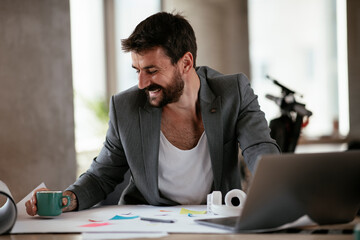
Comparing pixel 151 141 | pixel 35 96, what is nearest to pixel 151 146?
pixel 151 141

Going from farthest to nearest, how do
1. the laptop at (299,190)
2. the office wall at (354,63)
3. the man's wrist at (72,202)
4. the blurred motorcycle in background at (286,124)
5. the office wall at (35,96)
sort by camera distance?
the office wall at (354,63) → the blurred motorcycle in background at (286,124) → the office wall at (35,96) → the man's wrist at (72,202) → the laptop at (299,190)

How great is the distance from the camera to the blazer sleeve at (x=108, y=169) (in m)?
2.24

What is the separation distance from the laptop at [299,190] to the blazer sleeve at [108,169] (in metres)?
0.72

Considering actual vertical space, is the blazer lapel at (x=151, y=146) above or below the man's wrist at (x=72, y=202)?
above

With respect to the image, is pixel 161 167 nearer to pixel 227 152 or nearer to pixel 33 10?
pixel 227 152

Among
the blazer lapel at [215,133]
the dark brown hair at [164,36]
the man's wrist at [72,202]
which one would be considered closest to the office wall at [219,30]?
the dark brown hair at [164,36]

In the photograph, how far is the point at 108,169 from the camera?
2342mm

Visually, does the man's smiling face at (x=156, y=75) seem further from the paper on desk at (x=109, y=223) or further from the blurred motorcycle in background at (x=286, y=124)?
the blurred motorcycle in background at (x=286, y=124)

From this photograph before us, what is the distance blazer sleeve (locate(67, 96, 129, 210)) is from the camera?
2240 millimetres

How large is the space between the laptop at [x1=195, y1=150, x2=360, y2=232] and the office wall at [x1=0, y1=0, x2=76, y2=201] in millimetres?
1984

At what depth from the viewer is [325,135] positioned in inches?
295

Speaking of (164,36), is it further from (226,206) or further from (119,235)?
(119,235)

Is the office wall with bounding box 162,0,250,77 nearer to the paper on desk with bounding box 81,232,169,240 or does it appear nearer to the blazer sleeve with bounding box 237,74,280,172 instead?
the blazer sleeve with bounding box 237,74,280,172

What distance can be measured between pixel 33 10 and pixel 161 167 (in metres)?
1.72
